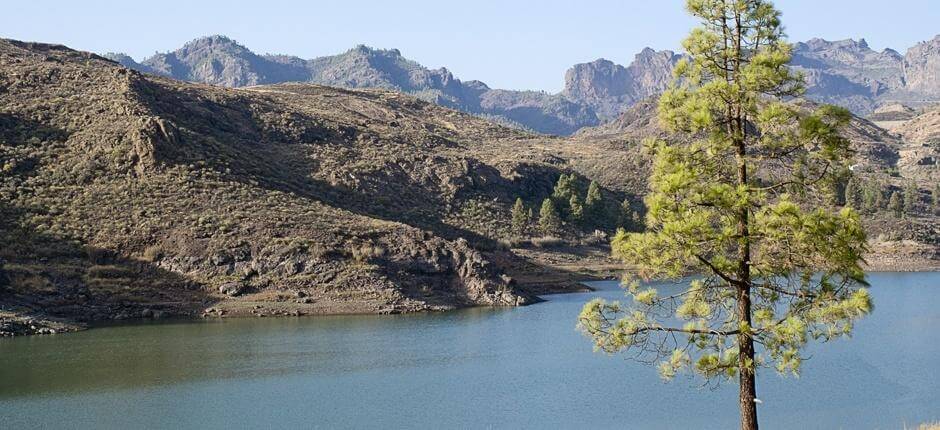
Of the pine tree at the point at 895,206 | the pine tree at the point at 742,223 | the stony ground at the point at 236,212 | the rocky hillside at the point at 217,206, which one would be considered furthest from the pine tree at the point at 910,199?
the pine tree at the point at 742,223

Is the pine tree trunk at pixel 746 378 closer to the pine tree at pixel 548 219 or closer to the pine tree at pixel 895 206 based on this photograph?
the pine tree at pixel 548 219

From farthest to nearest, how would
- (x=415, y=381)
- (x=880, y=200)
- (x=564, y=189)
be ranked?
(x=880, y=200) → (x=564, y=189) → (x=415, y=381)

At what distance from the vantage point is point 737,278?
76.7ft

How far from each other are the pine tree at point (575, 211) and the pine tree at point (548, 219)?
15.2ft

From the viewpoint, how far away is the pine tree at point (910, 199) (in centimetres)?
15312

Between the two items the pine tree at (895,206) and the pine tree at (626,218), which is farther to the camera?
the pine tree at (895,206)

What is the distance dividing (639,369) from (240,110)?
9724cm

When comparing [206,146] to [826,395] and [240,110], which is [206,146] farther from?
[826,395]

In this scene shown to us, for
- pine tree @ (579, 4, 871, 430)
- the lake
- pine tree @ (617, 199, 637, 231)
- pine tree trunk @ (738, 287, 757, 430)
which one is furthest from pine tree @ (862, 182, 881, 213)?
pine tree trunk @ (738, 287, 757, 430)

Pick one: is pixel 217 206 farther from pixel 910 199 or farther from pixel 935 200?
pixel 935 200

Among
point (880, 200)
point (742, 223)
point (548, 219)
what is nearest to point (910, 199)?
point (880, 200)

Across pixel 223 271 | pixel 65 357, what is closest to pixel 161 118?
pixel 223 271

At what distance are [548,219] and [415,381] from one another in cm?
7469

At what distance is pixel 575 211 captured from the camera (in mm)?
130750
